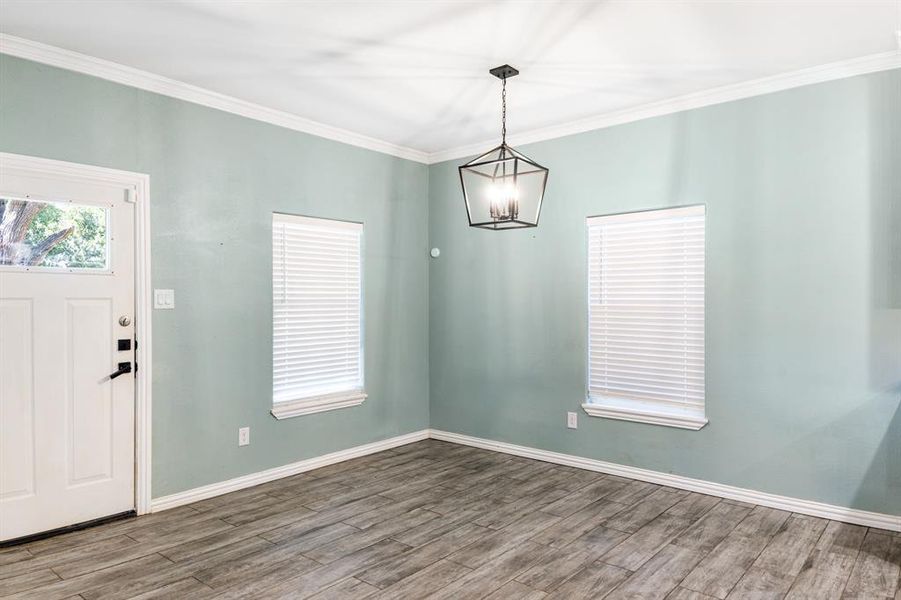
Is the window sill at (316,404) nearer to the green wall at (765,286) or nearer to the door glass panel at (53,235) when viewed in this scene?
the green wall at (765,286)

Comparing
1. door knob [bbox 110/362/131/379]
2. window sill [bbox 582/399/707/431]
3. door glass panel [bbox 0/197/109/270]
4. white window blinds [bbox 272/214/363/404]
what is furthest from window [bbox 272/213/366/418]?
window sill [bbox 582/399/707/431]

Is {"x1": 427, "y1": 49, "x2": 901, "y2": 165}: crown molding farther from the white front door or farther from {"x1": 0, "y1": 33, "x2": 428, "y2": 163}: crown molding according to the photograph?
the white front door

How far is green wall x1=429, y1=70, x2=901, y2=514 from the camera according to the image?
336cm

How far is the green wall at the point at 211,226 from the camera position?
3346 millimetres

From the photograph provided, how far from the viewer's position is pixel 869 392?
3369 mm

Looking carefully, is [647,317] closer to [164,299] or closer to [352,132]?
[352,132]

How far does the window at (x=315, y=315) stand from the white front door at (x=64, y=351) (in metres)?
1.09

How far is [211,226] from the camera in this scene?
3959 millimetres

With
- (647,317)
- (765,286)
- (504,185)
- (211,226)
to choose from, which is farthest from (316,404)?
(765,286)

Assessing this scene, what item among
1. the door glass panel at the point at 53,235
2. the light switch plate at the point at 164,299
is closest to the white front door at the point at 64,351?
the door glass panel at the point at 53,235

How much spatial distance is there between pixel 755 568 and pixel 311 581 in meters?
2.20

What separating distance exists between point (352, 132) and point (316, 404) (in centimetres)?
230

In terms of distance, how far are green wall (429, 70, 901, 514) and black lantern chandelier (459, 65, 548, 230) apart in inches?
7.6

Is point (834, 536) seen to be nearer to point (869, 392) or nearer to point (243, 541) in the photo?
point (869, 392)
